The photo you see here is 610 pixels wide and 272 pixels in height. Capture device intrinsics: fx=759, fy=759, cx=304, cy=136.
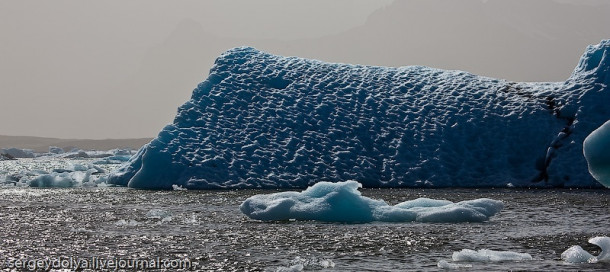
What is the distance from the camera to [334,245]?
12203mm

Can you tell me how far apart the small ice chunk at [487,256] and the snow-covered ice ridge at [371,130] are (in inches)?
557

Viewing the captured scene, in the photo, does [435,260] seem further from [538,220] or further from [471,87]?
[471,87]

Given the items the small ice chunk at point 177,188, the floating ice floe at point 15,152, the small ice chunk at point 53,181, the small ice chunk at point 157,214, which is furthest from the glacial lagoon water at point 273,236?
the floating ice floe at point 15,152

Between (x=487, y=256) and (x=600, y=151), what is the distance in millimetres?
3128

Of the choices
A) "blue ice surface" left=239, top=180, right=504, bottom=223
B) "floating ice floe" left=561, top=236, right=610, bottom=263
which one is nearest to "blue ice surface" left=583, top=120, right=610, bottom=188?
"floating ice floe" left=561, top=236, right=610, bottom=263

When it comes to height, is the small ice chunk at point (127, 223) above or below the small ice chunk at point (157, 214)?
below

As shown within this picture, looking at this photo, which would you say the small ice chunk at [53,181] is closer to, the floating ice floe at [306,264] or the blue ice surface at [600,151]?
the floating ice floe at [306,264]

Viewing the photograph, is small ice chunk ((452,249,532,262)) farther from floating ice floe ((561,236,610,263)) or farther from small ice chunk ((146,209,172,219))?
small ice chunk ((146,209,172,219))

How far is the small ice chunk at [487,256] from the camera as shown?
34.7 feet

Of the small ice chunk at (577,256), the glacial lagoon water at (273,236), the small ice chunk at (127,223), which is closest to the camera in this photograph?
the small ice chunk at (577,256)

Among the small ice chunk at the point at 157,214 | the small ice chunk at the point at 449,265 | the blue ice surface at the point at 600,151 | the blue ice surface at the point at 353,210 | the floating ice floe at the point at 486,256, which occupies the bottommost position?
the small ice chunk at the point at 449,265

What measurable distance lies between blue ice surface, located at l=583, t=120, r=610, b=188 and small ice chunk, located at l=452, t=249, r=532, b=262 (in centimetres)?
257

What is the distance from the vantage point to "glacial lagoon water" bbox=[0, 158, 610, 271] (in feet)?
35.2

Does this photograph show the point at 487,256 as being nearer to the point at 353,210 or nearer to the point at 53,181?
the point at 353,210
